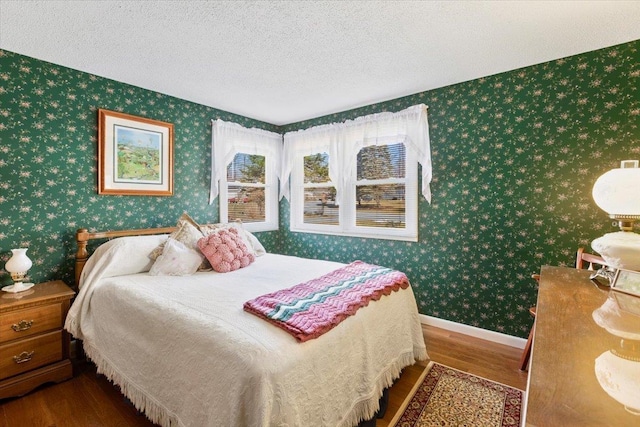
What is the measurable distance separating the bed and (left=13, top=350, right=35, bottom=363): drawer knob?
0.81ft

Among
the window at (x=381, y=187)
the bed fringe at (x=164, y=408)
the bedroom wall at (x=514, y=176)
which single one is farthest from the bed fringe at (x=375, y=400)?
the window at (x=381, y=187)

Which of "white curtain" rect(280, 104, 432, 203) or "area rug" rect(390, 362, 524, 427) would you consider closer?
"area rug" rect(390, 362, 524, 427)

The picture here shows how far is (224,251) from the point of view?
2621 millimetres

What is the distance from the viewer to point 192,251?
2607mm

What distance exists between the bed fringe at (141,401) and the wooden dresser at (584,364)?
148 cm

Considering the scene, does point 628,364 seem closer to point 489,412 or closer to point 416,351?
point 489,412

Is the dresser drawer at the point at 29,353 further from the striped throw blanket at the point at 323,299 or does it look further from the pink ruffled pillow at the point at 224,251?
the striped throw blanket at the point at 323,299

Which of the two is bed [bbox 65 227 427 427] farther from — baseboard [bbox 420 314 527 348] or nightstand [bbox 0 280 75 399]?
baseboard [bbox 420 314 527 348]

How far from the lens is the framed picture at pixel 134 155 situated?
8.89 feet

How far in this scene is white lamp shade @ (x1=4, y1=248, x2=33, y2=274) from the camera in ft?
6.92

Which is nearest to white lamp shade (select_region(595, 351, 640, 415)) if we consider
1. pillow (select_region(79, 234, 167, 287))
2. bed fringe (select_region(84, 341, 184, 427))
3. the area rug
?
the area rug

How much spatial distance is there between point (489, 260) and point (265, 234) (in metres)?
2.78

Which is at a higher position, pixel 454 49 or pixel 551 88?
pixel 454 49

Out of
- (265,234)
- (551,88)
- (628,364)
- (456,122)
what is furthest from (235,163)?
(628,364)
